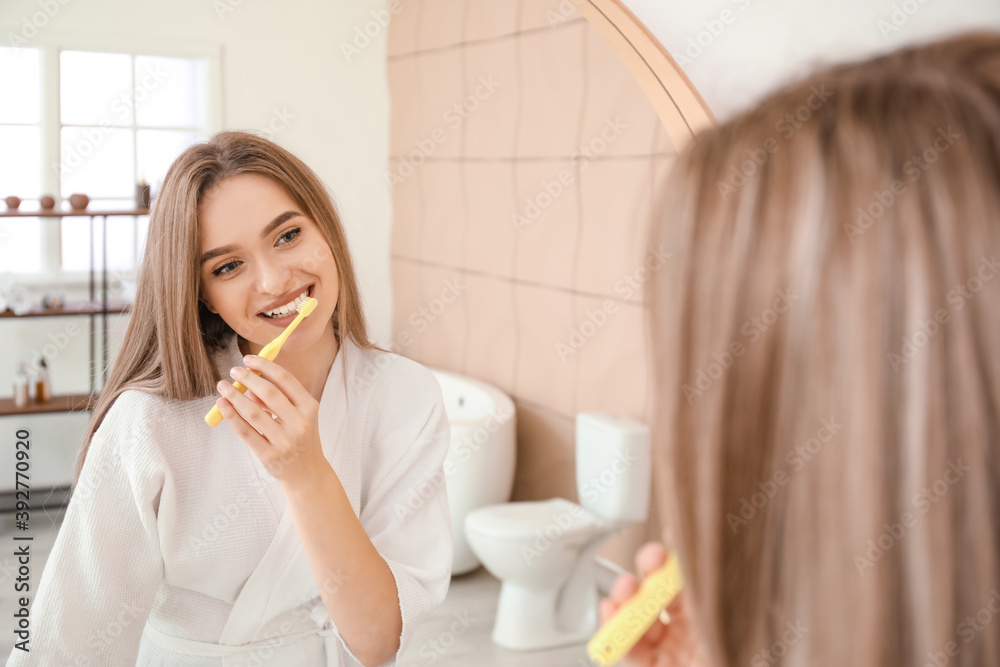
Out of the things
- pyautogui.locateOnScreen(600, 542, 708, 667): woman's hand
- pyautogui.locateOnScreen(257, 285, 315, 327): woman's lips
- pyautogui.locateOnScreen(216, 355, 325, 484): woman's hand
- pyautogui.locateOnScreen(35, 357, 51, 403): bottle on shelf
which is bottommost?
pyautogui.locateOnScreen(35, 357, 51, 403): bottle on shelf

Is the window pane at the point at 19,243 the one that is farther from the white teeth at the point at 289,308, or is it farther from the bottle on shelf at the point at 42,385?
the white teeth at the point at 289,308

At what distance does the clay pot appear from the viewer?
4.63 feet

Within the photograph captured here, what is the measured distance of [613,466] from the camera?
159 centimetres

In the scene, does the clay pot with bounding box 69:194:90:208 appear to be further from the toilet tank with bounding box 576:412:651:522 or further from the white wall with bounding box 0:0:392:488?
the toilet tank with bounding box 576:412:651:522

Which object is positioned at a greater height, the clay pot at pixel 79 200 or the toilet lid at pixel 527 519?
the clay pot at pixel 79 200

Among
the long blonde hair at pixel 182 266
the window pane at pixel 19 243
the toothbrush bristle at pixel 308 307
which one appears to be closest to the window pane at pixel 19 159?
the window pane at pixel 19 243

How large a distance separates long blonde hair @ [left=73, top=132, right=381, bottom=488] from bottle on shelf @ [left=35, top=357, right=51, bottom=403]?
0.94 m

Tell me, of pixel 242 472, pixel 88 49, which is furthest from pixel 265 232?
pixel 88 49

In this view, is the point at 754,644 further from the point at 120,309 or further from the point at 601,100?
the point at 120,309

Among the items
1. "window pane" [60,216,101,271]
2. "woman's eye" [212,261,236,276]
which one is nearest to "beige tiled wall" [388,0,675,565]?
"window pane" [60,216,101,271]

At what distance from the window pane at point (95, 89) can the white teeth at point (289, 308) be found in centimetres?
92

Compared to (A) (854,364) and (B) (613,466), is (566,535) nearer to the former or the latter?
(B) (613,466)

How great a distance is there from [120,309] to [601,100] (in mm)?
1088

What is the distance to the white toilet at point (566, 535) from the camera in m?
1.60
